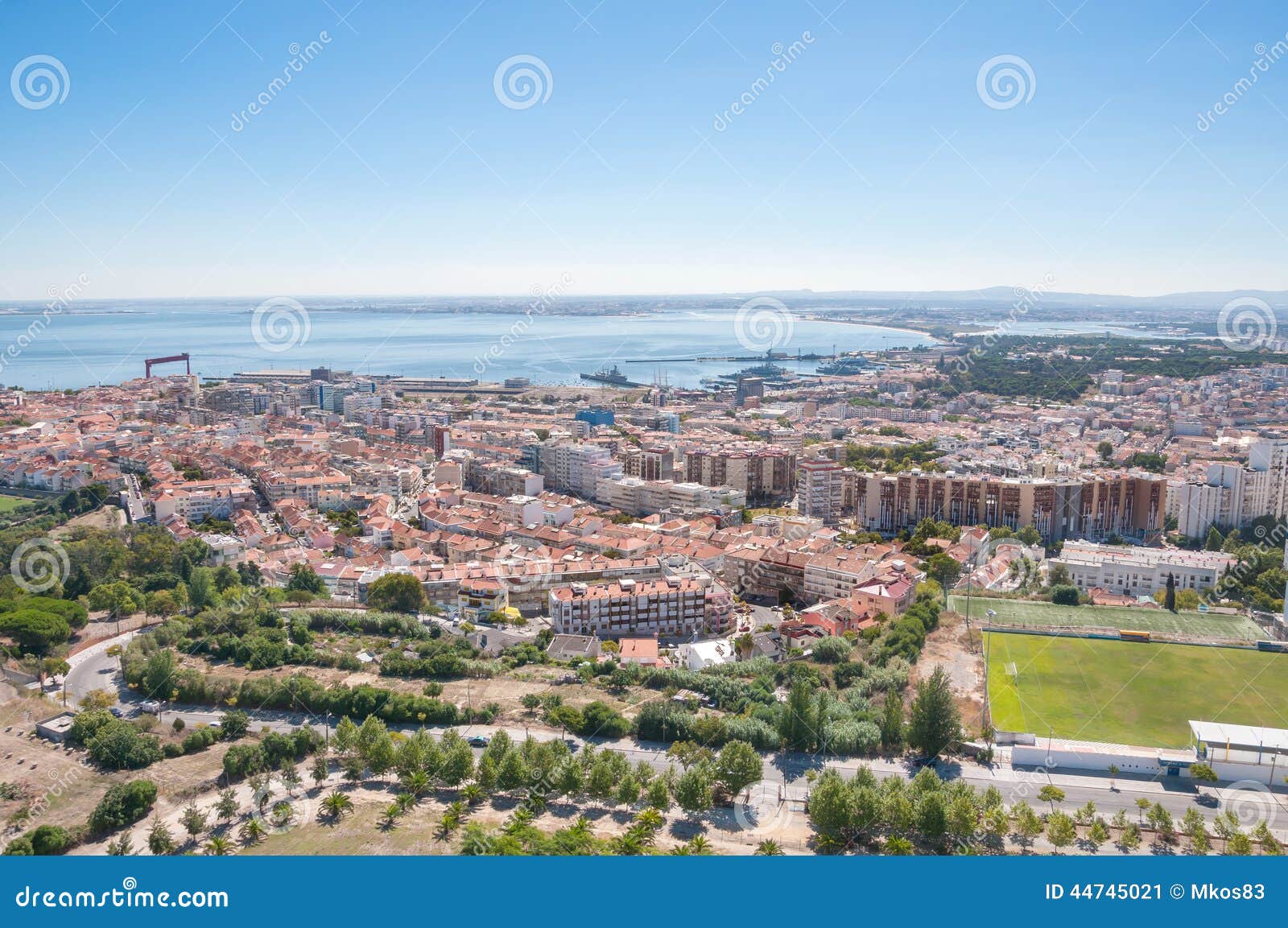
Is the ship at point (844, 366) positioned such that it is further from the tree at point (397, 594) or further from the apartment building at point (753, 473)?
the tree at point (397, 594)

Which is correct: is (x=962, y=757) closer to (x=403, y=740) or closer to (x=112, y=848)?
(x=403, y=740)

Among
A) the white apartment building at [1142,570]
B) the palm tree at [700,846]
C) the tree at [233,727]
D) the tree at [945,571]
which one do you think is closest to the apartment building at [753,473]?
A: the tree at [945,571]

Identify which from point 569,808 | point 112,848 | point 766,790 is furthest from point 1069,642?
point 112,848

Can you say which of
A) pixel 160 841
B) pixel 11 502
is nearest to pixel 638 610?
pixel 160 841

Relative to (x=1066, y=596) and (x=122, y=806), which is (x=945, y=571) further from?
(x=122, y=806)

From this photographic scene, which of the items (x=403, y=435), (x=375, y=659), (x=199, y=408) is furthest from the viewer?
(x=199, y=408)

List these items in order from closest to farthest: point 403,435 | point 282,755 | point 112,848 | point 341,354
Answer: point 112,848, point 282,755, point 403,435, point 341,354

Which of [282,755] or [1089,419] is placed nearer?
[282,755]
